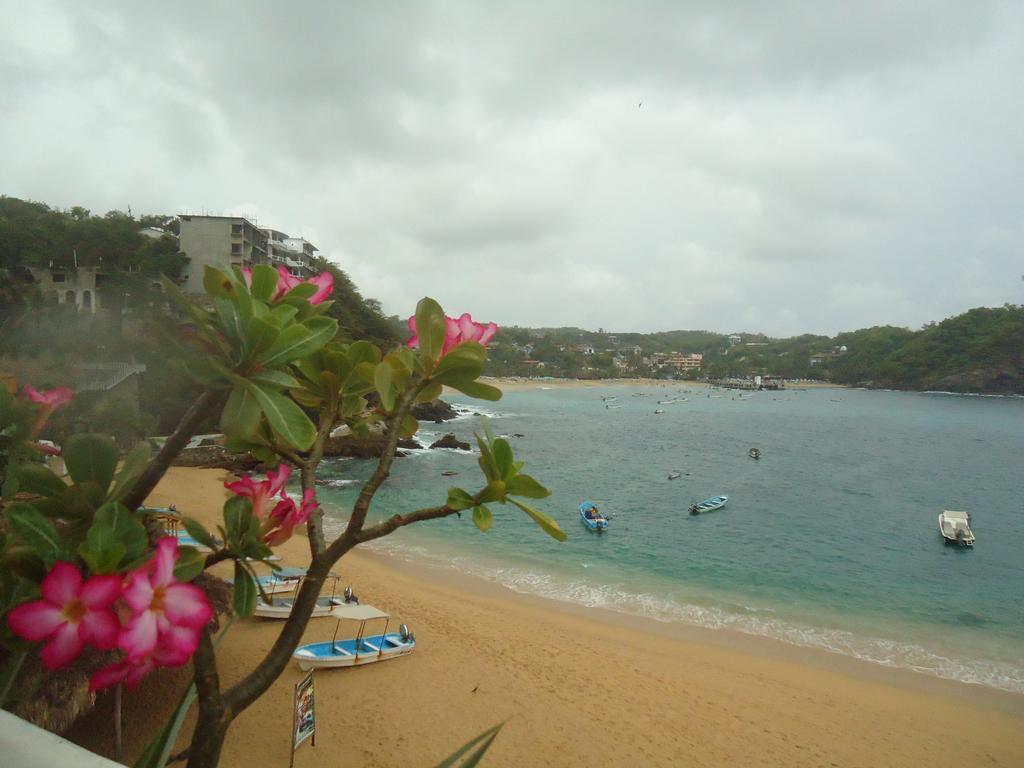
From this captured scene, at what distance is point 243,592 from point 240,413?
16.1 inches

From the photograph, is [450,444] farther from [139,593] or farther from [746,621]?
[139,593]

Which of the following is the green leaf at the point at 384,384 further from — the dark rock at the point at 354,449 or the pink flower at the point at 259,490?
the dark rock at the point at 354,449

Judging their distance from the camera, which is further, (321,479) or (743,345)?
(743,345)

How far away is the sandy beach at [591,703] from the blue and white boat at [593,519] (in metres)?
6.07

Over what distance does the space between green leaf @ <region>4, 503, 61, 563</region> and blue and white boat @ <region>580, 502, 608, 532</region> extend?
16867mm

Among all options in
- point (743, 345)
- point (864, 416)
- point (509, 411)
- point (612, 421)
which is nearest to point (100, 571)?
point (612, 421)

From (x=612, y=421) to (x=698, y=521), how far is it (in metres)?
29.6

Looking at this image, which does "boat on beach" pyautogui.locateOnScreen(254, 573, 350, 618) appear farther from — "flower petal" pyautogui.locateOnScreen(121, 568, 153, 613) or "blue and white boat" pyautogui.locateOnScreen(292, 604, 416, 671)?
"flower petal" pyautogui.locateOnScreen(121, 568, 153, 613)

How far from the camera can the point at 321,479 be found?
71.1ft

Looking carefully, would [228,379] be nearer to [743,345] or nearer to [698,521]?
[698,521]

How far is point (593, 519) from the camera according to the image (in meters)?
17.4

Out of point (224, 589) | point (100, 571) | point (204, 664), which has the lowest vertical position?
point (224, 589)

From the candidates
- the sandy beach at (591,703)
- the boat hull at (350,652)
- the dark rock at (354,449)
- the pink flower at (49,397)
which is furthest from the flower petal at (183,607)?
the dark rock at (354,449)

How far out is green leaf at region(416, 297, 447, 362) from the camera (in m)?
1.40
